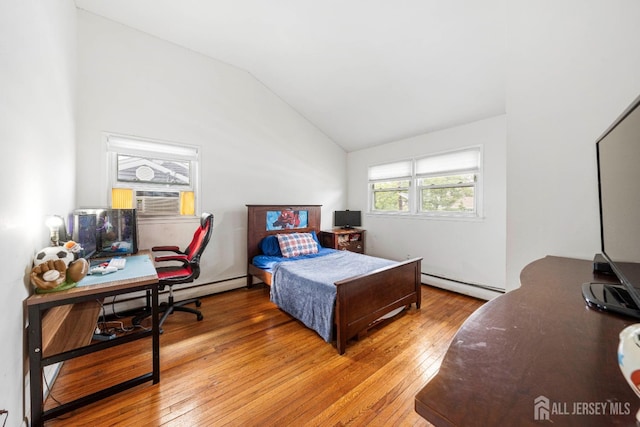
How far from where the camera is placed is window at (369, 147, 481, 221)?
3556 mm

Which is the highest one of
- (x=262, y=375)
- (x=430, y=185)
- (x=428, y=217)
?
(x=430, y=185)

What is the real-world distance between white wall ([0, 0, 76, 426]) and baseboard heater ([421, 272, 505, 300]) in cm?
423

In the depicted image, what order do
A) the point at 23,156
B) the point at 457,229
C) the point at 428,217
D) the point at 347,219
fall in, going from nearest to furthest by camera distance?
the point at 23,156, the point at 457,229, the point at 428,217, the point at 347,219

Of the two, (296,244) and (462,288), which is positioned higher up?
(296,244)

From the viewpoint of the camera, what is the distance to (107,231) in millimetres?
2590

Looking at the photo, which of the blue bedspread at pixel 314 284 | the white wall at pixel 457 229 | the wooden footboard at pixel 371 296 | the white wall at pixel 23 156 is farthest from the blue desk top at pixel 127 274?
the white wall at pixel 457 229

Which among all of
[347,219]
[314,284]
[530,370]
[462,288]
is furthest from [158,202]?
[462,288]

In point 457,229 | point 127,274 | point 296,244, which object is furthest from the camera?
point 296,244

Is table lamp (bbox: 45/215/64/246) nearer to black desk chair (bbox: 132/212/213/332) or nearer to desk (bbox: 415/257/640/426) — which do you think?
black desk chair (bbox: 132/212/213/332)

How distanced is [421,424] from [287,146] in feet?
12.8

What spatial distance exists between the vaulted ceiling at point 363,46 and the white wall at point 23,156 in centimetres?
122

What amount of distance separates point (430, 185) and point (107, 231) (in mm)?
4318

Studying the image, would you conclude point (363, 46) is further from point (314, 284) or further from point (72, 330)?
point (72, 330)

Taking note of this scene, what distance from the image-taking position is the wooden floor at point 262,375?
5.03 feet
